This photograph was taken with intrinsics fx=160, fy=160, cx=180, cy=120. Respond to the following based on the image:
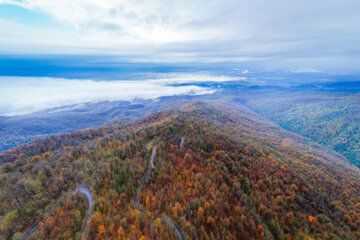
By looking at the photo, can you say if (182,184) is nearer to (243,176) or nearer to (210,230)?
(210,230)

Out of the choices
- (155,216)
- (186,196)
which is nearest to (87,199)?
(155,216)

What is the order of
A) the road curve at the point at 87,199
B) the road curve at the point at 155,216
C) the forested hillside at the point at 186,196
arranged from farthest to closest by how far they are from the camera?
the forested hillside at the point at 186,196, the road curve at the point at 87,199, the road curve at the point at 155,216

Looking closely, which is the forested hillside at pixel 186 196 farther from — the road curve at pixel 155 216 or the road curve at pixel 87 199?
the road curve at pixel 87 199

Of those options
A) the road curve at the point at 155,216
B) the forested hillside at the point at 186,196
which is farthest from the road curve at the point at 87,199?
the road curve at the point at 155,216

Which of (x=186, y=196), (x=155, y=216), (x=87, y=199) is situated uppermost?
(x=186, y=196)

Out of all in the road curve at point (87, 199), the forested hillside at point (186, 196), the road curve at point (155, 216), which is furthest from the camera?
the forested hillside at point (186, 196)

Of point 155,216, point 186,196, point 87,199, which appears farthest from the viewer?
point 87,199

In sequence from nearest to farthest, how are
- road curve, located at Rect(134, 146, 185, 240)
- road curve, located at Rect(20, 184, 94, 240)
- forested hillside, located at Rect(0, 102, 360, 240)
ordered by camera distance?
1. road curve, located at Rect(134, 146, 185, 240)
2. road curve, located at Rect(20, 184, 94, 240)
3. forested hillside, located at Rect(0, 102, 360, 240)

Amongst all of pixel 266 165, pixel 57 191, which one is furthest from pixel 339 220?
pixel 57 191

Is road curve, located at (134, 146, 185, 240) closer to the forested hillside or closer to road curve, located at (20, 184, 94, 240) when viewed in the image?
the forested hillside

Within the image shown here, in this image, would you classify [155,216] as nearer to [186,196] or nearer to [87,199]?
[186,196]

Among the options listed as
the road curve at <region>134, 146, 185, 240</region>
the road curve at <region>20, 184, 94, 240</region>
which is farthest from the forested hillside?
the road curve at <region>20, 184, 94, 240</region>

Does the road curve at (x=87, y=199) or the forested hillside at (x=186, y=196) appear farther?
the forested hillside at (x=186, y=196)
